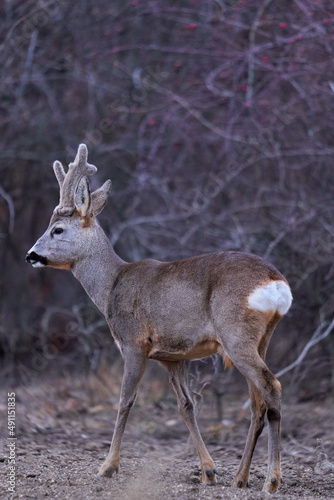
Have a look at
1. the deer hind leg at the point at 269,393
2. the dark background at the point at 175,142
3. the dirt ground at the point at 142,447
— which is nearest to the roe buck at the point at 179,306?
the deer hind leg at the point at 269,393

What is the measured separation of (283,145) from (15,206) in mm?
5264

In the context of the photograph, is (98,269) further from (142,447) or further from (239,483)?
(142,447)

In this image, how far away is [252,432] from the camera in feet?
19.1

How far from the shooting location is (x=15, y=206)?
13250mm

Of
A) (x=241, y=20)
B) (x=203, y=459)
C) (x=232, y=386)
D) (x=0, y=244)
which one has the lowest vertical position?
(x=0, y=244)

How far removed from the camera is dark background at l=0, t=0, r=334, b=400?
9.24 metres

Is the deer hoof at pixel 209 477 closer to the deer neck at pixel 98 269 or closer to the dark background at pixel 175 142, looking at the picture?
the deer neck at pixel 98 269

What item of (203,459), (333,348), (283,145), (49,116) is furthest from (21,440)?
(49,116)

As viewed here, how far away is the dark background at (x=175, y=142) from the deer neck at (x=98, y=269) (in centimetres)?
193

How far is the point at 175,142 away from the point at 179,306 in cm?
546

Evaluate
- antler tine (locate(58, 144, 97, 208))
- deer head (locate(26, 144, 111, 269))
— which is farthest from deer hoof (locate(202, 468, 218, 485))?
antler tine (locate(58, 144, 97, 208))

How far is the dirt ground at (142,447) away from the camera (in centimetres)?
580

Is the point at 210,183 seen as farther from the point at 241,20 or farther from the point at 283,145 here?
the point at 241,20

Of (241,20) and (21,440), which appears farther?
(241,20)
